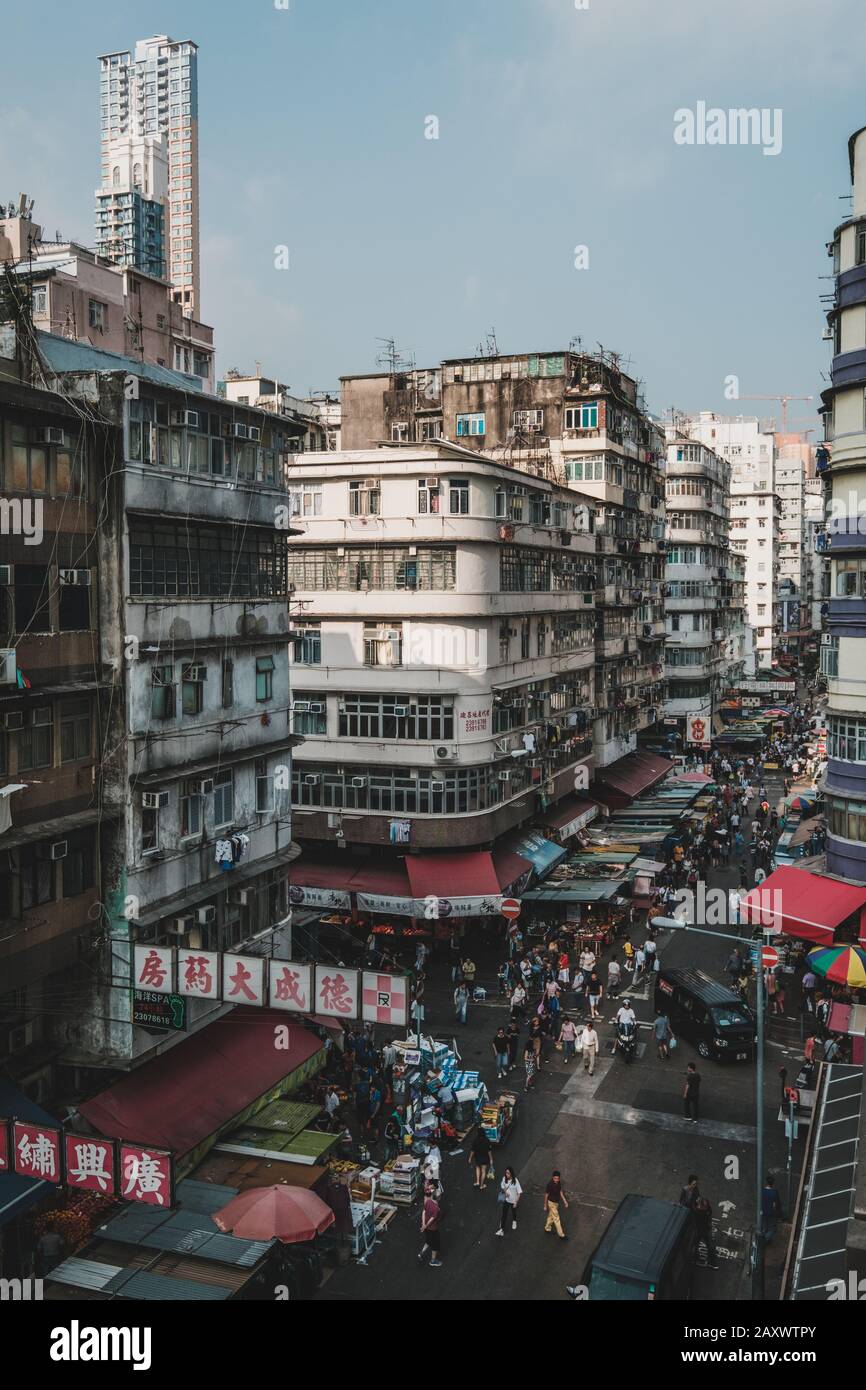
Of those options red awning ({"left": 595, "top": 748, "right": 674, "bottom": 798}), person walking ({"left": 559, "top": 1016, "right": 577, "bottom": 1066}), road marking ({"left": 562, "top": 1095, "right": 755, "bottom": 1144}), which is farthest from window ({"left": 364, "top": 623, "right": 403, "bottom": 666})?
red awning ({"left": 595, "top": 748, "right": 674, "bottom": 798})

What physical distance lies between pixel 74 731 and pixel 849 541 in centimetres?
2275

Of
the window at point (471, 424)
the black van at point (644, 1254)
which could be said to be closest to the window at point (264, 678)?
the black van at point (644, 1254)

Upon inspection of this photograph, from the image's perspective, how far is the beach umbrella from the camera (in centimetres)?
2848

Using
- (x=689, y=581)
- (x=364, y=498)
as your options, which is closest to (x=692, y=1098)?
(x=364, y=498)

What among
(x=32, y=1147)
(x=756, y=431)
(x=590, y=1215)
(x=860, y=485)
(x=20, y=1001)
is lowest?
(x=590, y=1215)

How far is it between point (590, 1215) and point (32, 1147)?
1100cm

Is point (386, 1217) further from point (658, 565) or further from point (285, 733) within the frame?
point (658, 565)

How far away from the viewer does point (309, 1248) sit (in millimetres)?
20031

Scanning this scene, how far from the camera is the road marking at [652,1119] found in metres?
25.7

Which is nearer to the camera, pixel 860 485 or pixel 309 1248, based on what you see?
pixel 309 1248

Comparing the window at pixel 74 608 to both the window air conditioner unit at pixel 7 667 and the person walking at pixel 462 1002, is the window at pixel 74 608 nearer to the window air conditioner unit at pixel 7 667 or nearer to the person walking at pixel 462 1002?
the window air conditioner unit at pixel 7 667

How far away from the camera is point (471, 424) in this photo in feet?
172

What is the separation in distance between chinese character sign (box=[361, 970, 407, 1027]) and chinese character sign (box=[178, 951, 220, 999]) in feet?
9.76

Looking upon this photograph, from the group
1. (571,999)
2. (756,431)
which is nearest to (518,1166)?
(571,999)
